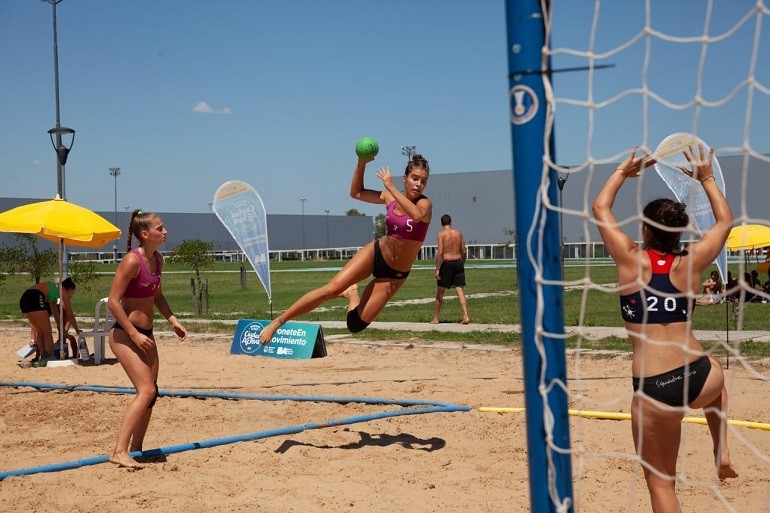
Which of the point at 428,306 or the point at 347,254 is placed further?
the point at 347,254

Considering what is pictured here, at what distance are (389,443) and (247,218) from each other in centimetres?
846

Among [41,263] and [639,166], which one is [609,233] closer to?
[639,166]

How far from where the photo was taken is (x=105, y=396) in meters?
9.38

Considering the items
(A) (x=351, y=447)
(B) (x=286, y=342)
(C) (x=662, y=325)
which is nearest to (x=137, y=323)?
(A) (x=351, y=447)

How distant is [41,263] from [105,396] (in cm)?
1037

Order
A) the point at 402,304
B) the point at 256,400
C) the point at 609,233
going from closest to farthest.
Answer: the point at 609,233 < the point at 256,400 < the point at 402,304

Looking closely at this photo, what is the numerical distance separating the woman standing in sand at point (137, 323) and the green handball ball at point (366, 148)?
1.69m

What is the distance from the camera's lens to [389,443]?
6.81 metres

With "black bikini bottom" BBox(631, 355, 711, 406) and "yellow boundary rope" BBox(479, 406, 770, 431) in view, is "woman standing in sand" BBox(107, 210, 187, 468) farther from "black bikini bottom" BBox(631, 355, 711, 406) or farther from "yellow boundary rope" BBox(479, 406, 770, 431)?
"black bikini bottom" BBox(631, 355, 711, 406)

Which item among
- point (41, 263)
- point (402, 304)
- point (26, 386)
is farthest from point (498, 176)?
point (26, 386)

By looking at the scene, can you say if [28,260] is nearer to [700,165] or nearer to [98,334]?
[98,334]

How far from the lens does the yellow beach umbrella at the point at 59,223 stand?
1046 centimetres

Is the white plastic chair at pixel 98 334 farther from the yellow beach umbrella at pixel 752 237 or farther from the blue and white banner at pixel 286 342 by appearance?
the yellow beach umbrella at pixel 752 237

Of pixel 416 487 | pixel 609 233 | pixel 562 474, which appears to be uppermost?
pixel 609 233
